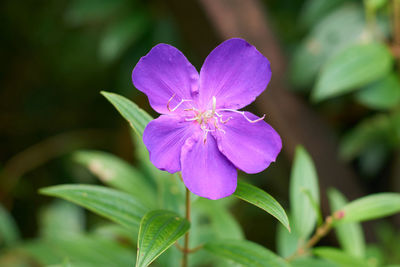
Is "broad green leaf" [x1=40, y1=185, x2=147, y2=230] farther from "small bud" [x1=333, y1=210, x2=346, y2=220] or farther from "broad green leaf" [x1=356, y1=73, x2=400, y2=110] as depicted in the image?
"broad green leaf" [x1=356, y1=73, x2=400, y2=110]

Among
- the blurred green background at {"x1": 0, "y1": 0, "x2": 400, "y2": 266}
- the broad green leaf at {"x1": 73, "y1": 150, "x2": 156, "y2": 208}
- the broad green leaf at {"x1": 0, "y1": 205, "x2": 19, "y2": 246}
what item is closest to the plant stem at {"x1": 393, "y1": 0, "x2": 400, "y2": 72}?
the blurred green background at {"x1": 0, "y1": 0, "x2": 400, "y2": 266}

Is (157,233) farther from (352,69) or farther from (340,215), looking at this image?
(352,69)

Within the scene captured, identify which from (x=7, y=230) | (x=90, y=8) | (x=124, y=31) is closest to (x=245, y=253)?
(x=7, y=230)

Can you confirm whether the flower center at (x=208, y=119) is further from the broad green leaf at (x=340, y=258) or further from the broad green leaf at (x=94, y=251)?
the broad green leaf at (x=94, y=251)

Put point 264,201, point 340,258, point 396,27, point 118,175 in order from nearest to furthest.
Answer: point 264,201
point 340,258
point 118,175
point 396,27

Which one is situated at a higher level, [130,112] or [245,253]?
[130,112]

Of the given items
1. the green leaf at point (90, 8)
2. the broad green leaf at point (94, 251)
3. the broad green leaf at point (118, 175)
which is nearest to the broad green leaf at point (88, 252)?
the broad green leaf at point (94, 251)
